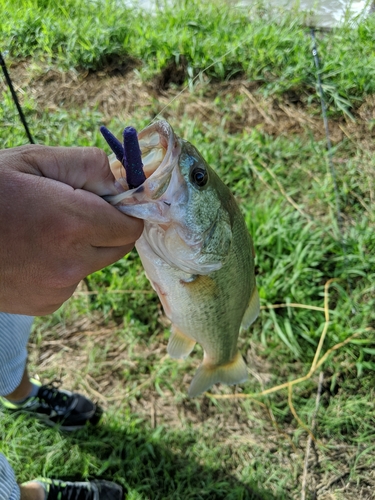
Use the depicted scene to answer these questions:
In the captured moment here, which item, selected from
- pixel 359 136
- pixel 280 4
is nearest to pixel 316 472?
pixel 359 136

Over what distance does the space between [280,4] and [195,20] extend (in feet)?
4.53

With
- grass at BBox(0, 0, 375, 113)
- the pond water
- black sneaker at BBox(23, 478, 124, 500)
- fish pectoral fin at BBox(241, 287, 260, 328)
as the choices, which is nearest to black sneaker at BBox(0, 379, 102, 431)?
black sneaker at BBox(23, 478, 124, 500)

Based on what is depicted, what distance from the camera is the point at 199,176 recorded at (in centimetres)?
137

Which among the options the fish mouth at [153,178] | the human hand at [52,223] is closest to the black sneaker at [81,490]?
the human hand at [52,223]

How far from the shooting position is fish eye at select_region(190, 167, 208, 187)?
1350mm

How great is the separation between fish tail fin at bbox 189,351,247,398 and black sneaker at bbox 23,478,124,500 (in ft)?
2.53

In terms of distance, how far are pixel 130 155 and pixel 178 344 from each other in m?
1.16

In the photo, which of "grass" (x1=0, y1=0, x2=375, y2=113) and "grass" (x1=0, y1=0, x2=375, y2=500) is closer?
"grass" (x1=0, y1=0, x2=375, y2=500)

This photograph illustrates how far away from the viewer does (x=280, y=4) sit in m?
5.27

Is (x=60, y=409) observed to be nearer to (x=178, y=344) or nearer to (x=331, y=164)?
(x=178, y=344)

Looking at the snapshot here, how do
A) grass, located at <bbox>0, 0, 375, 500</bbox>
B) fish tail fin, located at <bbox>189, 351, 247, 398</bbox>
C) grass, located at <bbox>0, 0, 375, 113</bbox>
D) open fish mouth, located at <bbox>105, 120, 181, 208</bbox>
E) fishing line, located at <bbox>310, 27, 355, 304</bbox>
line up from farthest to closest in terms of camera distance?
1. grass, located at <bbox>0, 0, 375, 113</bbox>
2. fishing line, located at <bbox>310, 27, 355, 304</bbox>
3. grass, located at <bbox>0, 0, 375, 500</bbox>
4. fish tail fin, located at <bbox>189, 351, 247, 398</bbox>
5. open fish mouth, located at <bbox>105, 120, 181, 208</bbox>

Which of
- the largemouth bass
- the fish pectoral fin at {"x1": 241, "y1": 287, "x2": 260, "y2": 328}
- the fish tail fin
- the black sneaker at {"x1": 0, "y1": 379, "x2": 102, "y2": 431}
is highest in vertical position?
the largemouth bass

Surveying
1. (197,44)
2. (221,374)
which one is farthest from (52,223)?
(197,44)

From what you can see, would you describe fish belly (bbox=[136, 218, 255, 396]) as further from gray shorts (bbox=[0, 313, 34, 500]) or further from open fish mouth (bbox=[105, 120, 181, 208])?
gray shorts (bbox=[0, 313, 34, 500])
